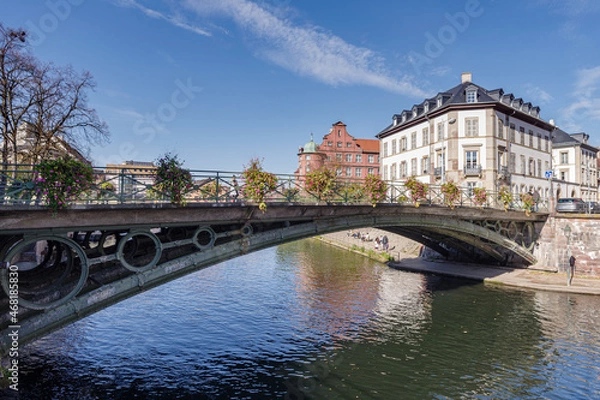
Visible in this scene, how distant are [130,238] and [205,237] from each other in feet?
8.51

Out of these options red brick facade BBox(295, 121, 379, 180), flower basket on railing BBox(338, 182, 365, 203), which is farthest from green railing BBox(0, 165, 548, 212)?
red brick facade BBox(295, 121, 379, 180)

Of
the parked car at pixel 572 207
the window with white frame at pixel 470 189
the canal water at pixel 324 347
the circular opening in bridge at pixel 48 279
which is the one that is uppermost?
the window with white frame at pixel 470 189

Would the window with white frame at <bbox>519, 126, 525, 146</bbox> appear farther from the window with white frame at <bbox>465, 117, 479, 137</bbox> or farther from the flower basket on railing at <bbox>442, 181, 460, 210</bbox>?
the flower basket on railing at <bbox>442, 181, 460, 210</bbox>

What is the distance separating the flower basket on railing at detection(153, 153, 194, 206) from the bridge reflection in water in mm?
360

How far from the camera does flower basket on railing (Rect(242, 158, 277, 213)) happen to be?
12.3 m

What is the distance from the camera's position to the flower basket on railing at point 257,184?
12.3 m

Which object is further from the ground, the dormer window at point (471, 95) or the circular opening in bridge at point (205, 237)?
the dormer window at point (471, 95)

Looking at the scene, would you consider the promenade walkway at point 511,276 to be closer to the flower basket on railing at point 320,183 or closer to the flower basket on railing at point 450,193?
the flower basket on railing at point 450,193

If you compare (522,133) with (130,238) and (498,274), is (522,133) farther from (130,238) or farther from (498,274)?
(130,238)

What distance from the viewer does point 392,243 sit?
4216 cm

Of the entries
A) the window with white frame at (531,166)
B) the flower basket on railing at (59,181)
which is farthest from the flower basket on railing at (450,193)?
the window with white frame at (531,166)

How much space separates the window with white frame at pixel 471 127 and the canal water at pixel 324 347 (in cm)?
1936

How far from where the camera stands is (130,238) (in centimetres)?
1099

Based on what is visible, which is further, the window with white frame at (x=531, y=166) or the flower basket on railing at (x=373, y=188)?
the window with white frame at (x=531, y=166)
